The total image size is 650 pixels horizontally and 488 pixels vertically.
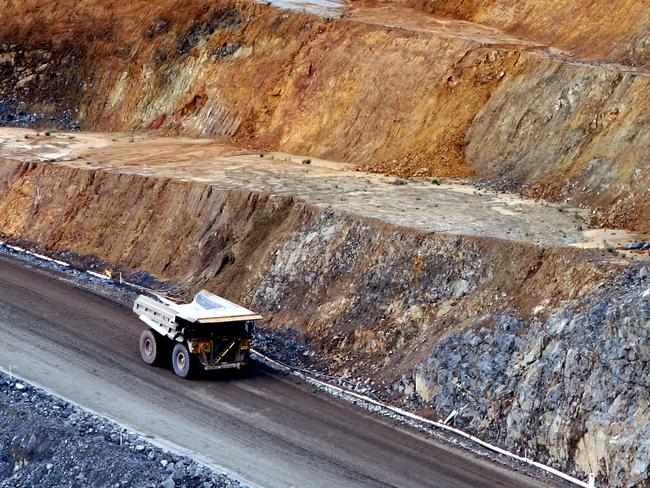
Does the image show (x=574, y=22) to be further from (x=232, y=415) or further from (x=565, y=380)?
(x=232, y=415)

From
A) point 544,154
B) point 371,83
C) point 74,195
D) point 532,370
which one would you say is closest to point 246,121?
point 371,83

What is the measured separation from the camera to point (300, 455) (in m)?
19.3

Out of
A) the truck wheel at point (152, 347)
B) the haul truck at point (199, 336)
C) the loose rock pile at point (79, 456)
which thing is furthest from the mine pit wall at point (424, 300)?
the loose rock pile at point (79, 456)

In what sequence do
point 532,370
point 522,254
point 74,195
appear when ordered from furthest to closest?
1. point 74,195
2. point 522,254
3. point 532,370

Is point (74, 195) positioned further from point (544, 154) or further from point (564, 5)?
point (564, 5)

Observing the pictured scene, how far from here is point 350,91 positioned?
36.4 m

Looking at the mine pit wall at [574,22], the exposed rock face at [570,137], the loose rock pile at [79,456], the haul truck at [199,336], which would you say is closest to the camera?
the loose rock pile at [79,456]

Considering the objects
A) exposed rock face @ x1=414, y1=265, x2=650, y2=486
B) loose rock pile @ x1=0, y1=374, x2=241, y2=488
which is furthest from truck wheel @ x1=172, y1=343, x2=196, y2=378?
exposed rock face @ x1=414, y1=265, x2=650, y2=486

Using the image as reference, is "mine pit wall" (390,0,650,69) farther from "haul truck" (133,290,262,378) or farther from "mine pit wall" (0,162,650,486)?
"haul truck" (133,290,262,378)

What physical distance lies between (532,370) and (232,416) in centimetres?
635

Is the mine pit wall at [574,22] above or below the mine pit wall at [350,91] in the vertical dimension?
above

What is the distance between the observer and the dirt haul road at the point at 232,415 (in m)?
18.9

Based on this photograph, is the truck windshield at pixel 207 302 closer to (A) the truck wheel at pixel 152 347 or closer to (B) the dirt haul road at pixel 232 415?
(A) the truck wheel at pixel 152 347

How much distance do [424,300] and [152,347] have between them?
659 cm
